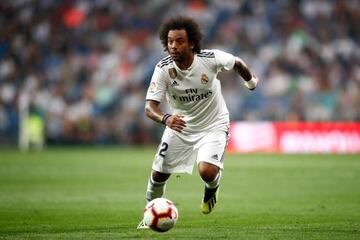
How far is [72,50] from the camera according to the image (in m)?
32.2

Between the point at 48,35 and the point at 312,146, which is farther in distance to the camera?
the point at 48,35

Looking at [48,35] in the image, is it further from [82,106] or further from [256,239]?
[256,239]

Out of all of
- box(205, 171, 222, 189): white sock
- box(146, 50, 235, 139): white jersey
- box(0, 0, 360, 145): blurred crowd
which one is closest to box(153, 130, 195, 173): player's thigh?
box(146, 50, 235, 139): white jersey

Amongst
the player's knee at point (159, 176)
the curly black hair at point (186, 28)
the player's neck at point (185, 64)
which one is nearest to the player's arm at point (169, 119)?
the player's neck at point (185, 64)

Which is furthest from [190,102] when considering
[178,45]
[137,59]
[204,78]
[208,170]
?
[137,59]

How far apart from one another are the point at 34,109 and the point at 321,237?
23.6 meters

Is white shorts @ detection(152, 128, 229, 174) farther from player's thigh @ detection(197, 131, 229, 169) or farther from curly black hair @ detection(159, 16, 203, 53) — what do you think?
curly black hair @ detection(159, 16, 203, 53)

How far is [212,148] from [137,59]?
2200 cm

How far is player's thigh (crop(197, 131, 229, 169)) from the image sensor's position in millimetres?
9539

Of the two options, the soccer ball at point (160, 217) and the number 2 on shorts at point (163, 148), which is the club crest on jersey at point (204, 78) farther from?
the soccer ball at point (160, 217)

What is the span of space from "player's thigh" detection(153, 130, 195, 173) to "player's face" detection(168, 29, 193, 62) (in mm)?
921

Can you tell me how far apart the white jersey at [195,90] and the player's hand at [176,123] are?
1.76ft

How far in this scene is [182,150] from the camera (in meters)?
9.75

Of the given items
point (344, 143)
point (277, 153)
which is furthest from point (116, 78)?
point (344, 143)
